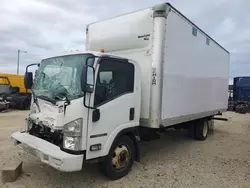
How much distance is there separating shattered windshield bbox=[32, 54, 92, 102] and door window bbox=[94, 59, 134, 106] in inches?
12.7

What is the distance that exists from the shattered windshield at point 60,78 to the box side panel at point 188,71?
188 centimetres

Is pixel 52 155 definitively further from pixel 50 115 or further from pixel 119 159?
pixel 119 159

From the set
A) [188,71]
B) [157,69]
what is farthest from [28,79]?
[188,71]

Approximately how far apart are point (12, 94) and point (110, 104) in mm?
15518

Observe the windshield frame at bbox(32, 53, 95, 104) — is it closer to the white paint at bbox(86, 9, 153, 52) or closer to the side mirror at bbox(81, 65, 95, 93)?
the side mirror at bbox(81, 65, 95, 93)

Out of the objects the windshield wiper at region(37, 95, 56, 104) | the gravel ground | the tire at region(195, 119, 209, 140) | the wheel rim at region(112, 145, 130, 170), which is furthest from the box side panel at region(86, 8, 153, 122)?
the tire at region(195, 119, 209, 140)

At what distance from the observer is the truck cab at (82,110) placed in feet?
11.9

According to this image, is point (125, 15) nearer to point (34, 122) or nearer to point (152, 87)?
point (152, 87)

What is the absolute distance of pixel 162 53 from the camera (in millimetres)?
4785

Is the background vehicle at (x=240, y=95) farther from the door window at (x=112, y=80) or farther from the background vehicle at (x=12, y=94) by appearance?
the door window at (x=112, y=80)

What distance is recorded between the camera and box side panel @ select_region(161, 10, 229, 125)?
510cm

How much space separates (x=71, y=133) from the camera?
3629 millimetres

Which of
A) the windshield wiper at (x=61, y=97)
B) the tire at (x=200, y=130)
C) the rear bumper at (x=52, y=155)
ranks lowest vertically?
the tire at (x=200, y=130)

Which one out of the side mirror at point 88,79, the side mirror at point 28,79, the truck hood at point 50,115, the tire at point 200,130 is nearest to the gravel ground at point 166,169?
the tire at point 200,130
